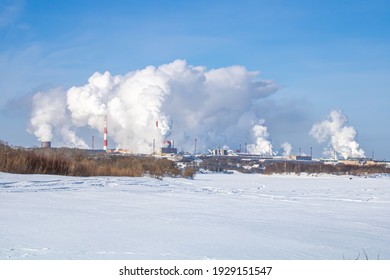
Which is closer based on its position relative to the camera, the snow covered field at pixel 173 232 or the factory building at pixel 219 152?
the snow covered field at pixel 173 232

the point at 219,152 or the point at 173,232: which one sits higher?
the point at 219,152

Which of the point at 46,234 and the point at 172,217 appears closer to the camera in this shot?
the point at 46,234

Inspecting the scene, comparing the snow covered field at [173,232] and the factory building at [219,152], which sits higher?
the factory building at [219,152]

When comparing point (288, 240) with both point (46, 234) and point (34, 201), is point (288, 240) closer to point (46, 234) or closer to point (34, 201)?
point (46, 234)

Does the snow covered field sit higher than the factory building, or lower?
lower

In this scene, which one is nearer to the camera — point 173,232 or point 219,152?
point 173,232

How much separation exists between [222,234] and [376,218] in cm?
355

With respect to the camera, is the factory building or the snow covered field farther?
the factory building

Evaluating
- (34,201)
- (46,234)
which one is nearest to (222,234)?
(46,234)

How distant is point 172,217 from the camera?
6.01 m

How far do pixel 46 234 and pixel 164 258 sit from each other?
4.02 feet
